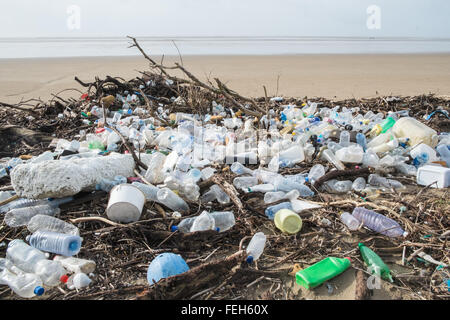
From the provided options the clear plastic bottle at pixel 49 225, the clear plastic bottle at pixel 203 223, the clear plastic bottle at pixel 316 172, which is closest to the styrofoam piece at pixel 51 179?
the clear plastic bottle at pixel 49 225

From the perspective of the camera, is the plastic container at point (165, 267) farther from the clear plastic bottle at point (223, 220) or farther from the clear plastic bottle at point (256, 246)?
the clear plastic bottle at point (223, 220)

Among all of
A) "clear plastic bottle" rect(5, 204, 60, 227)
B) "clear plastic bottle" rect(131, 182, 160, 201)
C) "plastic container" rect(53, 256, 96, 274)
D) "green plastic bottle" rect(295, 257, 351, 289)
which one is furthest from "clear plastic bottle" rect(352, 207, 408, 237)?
"clear plastic bottle" rect(5, 204, 60, 227)

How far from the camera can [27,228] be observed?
1925 millimetres

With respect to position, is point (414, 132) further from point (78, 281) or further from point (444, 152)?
point (78, 281)

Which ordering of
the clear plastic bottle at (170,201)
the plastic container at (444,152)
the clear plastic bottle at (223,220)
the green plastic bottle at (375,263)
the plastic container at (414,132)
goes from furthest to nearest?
the plastic container at (414,132)
the plastic container at (444,152)
the clear plastic bottle at (170,201)
the clear plastic bottle at (223,220)
the green plastic bottle at (375,263)

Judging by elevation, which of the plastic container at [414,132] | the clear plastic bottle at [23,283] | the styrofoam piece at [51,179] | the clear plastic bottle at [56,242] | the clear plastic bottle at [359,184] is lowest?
the clear plastic bottle at [23,283]

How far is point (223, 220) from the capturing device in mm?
2023

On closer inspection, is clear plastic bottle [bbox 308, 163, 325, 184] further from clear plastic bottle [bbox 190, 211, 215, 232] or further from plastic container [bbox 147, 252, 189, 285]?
plastic container [bbox 147, 252, 189, 285]

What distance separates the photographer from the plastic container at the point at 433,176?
7.95 feet

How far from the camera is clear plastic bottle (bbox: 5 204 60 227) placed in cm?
200

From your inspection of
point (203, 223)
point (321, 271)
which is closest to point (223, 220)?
point (203, 223)

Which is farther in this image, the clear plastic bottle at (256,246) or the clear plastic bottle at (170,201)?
the clear plastic bottle at (170,201)

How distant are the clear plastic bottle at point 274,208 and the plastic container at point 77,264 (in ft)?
Result: 3.48

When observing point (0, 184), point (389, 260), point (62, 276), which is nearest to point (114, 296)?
point (62, 276)
